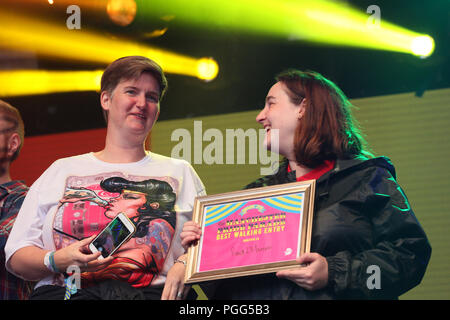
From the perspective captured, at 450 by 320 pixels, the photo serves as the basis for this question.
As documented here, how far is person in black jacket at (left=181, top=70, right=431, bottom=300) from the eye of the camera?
2.24 metres

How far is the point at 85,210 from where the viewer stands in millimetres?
2475

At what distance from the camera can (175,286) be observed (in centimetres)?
232

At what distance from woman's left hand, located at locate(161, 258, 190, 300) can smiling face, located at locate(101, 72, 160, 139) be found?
0.66m

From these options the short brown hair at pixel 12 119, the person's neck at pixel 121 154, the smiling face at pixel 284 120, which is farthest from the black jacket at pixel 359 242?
the short brown hair at pixel 12 119

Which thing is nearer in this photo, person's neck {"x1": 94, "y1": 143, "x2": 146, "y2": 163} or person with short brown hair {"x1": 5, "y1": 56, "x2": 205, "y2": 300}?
person with short brown hair {"x1": 5, "y1": 56, "x2": 205, "y2": 300}

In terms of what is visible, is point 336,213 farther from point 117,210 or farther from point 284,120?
point 117,210

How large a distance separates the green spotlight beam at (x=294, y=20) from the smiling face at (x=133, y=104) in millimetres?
1404

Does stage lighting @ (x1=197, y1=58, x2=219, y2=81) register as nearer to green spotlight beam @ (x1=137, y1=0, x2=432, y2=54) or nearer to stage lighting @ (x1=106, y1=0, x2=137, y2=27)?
green spotlight beam @ (x1=137, y1=0, x2=432, y2=54)

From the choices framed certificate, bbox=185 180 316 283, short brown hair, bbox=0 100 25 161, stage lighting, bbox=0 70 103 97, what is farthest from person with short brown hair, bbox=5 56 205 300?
stage lighting, bbox=0 70 103 97

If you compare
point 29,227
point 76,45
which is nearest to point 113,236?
point 29,227

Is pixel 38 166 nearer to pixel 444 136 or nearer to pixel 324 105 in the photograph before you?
pixel 324 105
